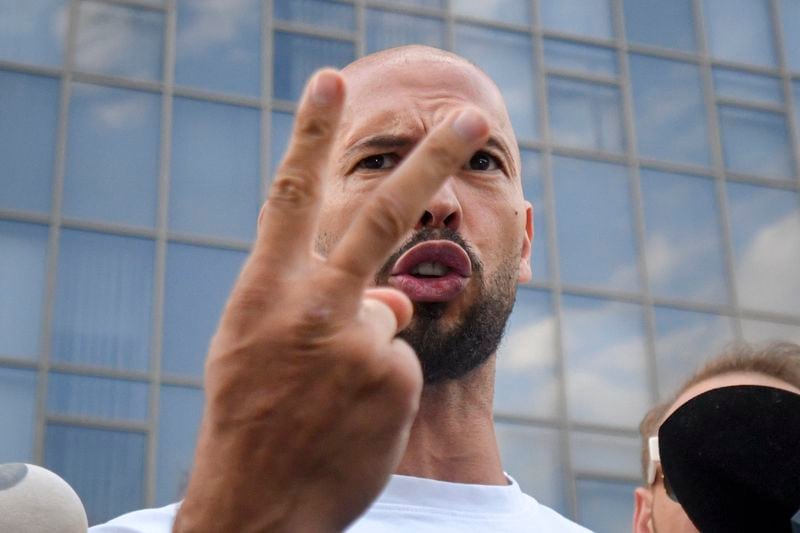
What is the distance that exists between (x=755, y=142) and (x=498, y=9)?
3.39 m

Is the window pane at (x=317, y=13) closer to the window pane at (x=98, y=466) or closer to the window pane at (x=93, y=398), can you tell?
the window pane at (x=93, y=398)

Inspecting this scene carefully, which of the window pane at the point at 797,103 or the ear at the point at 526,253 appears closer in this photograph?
the ear at the point at 526,253

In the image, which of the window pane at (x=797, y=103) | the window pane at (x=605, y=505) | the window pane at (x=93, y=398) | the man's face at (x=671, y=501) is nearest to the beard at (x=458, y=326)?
the man's face at (x=671, y=501)

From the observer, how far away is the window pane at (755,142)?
52.7 feet

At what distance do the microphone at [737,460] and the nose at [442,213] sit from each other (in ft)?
2.81

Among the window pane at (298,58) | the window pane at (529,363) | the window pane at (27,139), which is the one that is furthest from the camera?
the window pane at (298,58)

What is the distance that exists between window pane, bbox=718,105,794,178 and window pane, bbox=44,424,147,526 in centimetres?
767

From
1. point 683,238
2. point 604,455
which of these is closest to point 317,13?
point 683,238

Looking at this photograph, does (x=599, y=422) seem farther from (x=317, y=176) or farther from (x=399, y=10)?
(x=317, y=176)

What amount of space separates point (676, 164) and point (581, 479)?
393cm

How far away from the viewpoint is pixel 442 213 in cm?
278

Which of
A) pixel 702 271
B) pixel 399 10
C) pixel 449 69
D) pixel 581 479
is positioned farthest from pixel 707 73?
pixel 449 69

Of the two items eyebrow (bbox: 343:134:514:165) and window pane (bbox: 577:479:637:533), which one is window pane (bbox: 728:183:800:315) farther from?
eyebrow (bbox: 343:134:514:165)

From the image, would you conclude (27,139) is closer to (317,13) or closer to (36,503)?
(317,13)
